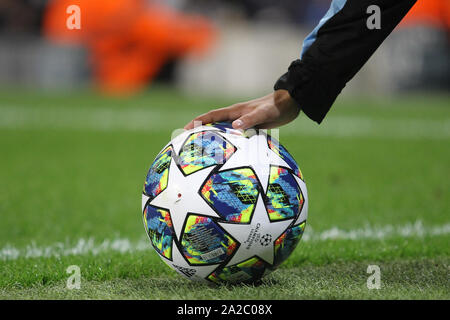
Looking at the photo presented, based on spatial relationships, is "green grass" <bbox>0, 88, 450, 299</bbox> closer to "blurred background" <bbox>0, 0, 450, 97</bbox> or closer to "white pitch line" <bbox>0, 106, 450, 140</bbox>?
"white pitch line" <bbox>0, 106, 450, 140</bbox>

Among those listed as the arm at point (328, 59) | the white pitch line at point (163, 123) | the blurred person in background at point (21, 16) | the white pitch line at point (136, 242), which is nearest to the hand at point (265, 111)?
the arm at point (328, 59)

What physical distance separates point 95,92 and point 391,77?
8578 millimetres

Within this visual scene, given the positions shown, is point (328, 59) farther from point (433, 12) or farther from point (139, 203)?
point (433, 12)

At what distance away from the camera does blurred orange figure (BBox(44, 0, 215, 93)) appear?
17.5 m

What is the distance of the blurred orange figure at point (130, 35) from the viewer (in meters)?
17.5

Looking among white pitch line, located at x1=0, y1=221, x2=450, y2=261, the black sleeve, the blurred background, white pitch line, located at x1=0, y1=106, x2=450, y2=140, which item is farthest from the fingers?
the blurred background

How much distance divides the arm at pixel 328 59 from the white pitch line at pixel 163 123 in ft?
23.7

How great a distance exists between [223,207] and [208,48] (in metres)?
16.4

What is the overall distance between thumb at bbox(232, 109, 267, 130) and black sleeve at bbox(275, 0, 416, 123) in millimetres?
166

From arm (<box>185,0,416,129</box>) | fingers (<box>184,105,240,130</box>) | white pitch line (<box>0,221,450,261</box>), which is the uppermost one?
arm (<box>185,0,416,129</box>)

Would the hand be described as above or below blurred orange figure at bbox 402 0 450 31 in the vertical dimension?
below

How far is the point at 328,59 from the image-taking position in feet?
9.95

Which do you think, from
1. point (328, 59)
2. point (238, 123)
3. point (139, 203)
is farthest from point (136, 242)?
point (328, 59)

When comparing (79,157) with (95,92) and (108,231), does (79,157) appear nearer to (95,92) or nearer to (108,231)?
(108,231)
